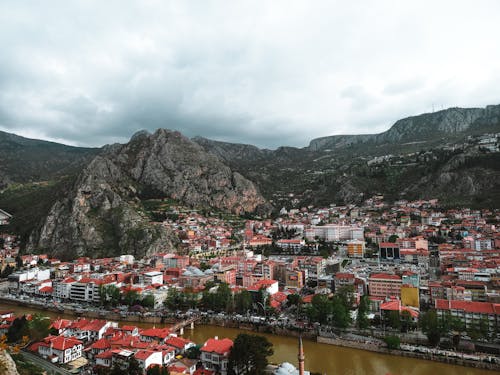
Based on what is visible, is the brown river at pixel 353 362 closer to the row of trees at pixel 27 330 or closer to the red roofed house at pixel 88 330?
the red roofed house at pixel 88 330

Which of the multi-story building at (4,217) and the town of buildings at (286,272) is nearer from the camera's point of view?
the town of buildings at (286,272)

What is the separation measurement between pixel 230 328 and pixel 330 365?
9.20 m

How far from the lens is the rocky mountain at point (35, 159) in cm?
11494

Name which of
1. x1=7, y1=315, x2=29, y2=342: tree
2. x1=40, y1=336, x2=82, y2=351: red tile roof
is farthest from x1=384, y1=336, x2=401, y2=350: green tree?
x1=7, y1=315, x2=29, y2=342: tree

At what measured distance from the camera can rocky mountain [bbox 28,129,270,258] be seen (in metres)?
57.8

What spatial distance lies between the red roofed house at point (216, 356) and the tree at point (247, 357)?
A: 851 millimetres

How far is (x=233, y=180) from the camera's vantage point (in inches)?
3839

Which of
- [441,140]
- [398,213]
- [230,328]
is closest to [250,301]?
[230,328]

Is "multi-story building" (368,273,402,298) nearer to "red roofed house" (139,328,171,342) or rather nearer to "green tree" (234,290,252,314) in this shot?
"green tree" (234,290,252,314)

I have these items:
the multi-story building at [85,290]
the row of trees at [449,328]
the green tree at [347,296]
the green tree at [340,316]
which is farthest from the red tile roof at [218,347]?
the multi-story building at [85,290]

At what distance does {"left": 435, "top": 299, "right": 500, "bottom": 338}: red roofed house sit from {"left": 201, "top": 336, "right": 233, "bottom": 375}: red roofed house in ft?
49.8

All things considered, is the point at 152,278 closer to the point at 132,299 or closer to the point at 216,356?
the point at 132,299

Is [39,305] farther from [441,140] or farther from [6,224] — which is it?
[441,140]

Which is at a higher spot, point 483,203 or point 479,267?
point 483,203
